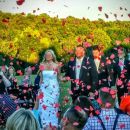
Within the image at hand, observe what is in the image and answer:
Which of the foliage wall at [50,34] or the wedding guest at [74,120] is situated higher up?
the foliage wall at [50,34]

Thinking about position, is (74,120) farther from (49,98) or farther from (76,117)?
(49,98)

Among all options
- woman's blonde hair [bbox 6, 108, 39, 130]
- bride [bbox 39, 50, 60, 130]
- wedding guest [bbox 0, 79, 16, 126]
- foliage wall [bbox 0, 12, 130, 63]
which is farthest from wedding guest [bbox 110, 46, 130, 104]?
foliage wall [bbox 0, 12, 130, 63]

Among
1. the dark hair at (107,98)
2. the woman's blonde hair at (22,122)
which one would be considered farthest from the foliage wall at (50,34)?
the woman's blonde hair at (22,122)

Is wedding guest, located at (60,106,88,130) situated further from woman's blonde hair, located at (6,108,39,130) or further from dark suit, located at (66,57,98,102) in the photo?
dark suit, located at (66,57,98,102)

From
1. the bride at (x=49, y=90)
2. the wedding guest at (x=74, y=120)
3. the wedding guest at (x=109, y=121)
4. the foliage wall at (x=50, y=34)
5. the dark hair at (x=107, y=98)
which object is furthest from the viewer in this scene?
the foliage wall at (x=50, y=34)

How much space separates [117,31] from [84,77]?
2483 cm

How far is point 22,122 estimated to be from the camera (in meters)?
4.34

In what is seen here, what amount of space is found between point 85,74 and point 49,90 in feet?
3.27

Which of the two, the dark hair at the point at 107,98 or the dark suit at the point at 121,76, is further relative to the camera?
the dark suit at the point at 121,76

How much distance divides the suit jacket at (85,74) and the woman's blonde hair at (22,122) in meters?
6.70

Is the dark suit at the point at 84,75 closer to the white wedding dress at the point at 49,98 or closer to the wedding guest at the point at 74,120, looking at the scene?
the white wedding dress at the point at 49,98

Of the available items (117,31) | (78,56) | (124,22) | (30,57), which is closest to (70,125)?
(78,56)

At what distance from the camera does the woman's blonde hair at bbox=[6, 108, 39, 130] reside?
430 centimetres

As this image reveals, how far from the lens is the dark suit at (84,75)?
1116 centimetres
